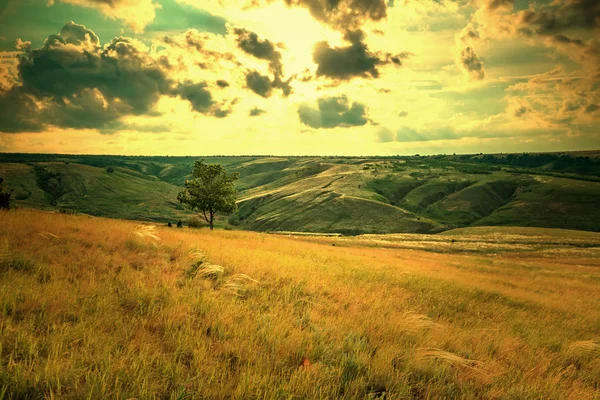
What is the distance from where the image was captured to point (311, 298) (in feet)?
29.0

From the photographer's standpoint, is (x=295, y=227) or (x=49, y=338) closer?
(x=49, y=338)

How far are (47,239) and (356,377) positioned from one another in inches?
400

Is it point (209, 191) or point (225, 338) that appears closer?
point (225, 338)

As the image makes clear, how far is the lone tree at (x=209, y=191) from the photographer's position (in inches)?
2206

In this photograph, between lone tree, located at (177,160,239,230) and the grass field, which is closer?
the grass field

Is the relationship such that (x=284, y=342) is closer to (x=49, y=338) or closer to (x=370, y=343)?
(x=370, y=343)

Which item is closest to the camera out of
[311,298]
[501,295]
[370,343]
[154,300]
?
[370,343]

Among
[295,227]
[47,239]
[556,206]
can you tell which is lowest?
[295,227]

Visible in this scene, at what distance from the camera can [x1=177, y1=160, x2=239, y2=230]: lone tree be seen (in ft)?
184

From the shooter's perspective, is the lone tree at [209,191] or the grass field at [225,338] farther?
the lone tree at [209,191]

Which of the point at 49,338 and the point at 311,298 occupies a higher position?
the point at 49,338

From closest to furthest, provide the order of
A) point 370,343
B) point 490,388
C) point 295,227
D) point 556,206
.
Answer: point 490,388 < point 370,343 < point 295,227 < point 556,206

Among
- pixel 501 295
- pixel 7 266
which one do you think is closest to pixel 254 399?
pixel 7 266

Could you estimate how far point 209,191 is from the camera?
5641 cm
